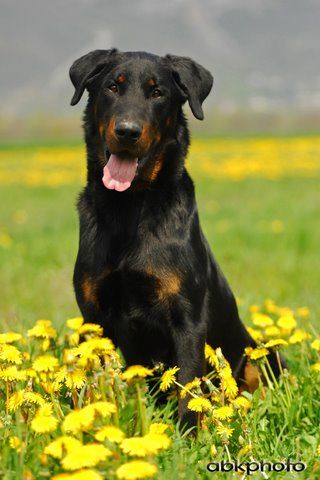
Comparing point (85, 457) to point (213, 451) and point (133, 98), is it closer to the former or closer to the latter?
point (213, 451)

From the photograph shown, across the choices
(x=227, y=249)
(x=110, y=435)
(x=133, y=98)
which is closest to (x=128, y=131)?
(x=133, y=98)

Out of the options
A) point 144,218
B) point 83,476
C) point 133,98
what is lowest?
point 83,476

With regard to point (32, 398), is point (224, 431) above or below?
below

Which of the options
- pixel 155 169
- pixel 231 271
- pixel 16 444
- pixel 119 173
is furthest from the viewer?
pixel 231 271

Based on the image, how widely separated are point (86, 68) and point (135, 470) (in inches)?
84.0

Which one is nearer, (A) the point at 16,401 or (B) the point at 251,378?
(A) the point at 16,401

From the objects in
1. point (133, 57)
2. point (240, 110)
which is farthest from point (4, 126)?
point (133, 57)

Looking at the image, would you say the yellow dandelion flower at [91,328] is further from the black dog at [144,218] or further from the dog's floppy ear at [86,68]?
the dog's floppy ear at [86,68]

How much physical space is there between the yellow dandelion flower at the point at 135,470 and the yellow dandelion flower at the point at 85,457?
0.07 m

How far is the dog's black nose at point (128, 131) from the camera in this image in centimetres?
287

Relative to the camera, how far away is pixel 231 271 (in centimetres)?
705

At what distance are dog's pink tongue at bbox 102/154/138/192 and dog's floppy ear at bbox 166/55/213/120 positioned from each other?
0.46 metres

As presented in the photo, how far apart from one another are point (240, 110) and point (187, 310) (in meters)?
105

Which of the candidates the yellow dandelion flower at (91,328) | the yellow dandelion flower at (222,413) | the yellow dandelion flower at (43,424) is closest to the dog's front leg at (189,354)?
the yellow dandelion flower at (91,328)
